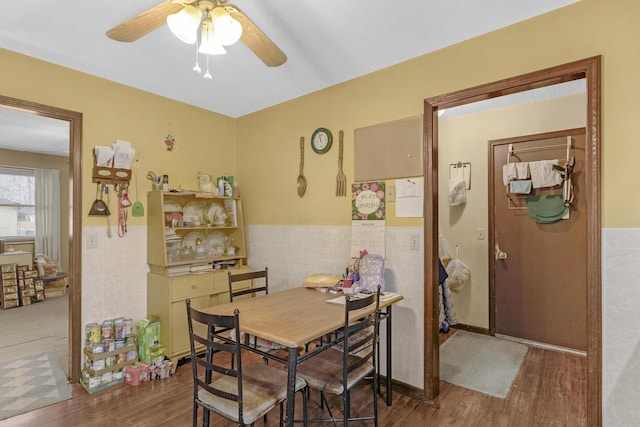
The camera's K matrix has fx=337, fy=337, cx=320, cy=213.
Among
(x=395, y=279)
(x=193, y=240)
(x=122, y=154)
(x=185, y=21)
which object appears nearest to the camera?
(x=185, y=21)

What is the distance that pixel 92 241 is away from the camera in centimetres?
279

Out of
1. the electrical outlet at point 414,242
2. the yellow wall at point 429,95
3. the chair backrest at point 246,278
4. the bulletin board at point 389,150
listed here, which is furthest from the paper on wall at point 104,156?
the electrical outlet at point 414,242

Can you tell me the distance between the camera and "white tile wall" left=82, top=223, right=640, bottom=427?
1.73 metres

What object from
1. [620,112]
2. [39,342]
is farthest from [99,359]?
[620,112]

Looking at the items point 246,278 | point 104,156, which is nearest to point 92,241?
point 104,156

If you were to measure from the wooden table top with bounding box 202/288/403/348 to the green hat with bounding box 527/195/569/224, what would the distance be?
6.48 feet

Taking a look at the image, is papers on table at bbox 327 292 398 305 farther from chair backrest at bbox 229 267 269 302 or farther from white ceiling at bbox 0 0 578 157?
white ceiling at bbox 0 0 578 157

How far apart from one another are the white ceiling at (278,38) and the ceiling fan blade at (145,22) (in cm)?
32

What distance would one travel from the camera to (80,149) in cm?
273

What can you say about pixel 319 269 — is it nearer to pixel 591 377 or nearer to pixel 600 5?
pixel 591 377

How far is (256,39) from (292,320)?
1507mm

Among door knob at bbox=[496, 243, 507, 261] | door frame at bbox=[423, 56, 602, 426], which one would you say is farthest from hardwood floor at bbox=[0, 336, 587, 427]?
door knob at bbox=[496, 243, 507, 261]

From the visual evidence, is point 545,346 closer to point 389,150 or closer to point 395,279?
point 395,279

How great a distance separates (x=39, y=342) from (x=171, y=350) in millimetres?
1822
